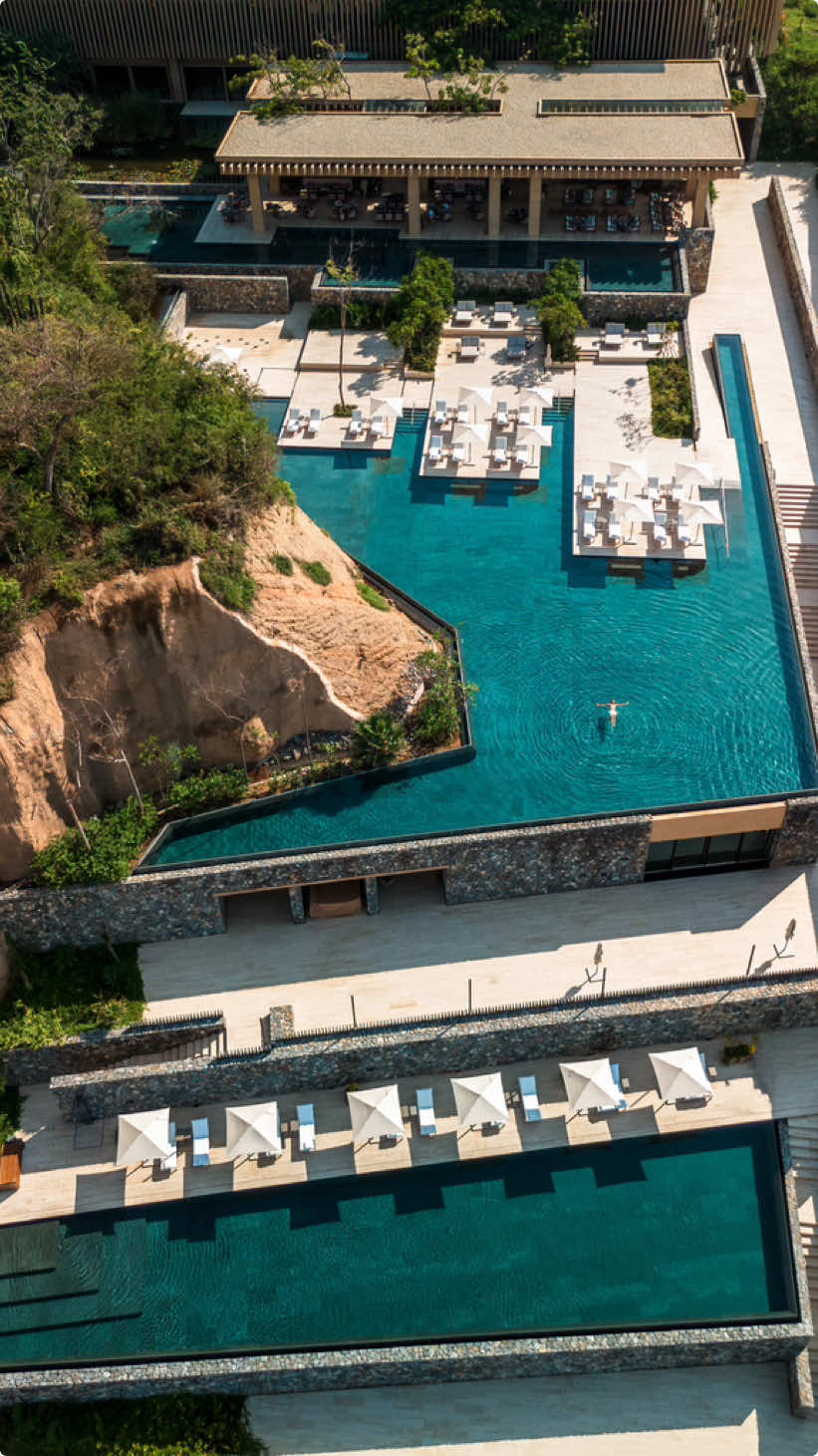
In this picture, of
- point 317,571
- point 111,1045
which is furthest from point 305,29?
point 111,1045

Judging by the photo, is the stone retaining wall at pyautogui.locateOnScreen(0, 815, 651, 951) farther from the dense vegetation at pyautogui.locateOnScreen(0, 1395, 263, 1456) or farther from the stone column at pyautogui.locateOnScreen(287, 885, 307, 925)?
the dense vegetation at pyautogui.locateOnScreen(0, 1395, 263, 1456)

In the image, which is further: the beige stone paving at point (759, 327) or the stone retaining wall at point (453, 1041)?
the beige stone paving at point (759, 327)

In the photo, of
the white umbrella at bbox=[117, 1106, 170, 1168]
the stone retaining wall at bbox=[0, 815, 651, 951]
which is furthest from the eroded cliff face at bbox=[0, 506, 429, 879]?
the white umbrella at bbox=[117, 1106, 170, 1168]

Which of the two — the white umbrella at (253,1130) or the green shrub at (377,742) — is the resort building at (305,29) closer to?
the green shrub at (377,742)

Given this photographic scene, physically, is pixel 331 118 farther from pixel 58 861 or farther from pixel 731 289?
pixel 58 861

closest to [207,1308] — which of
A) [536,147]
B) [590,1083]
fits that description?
[590,1083]

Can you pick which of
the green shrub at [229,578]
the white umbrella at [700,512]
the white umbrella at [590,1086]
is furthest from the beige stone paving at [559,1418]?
the white umbrella at [700,512]
